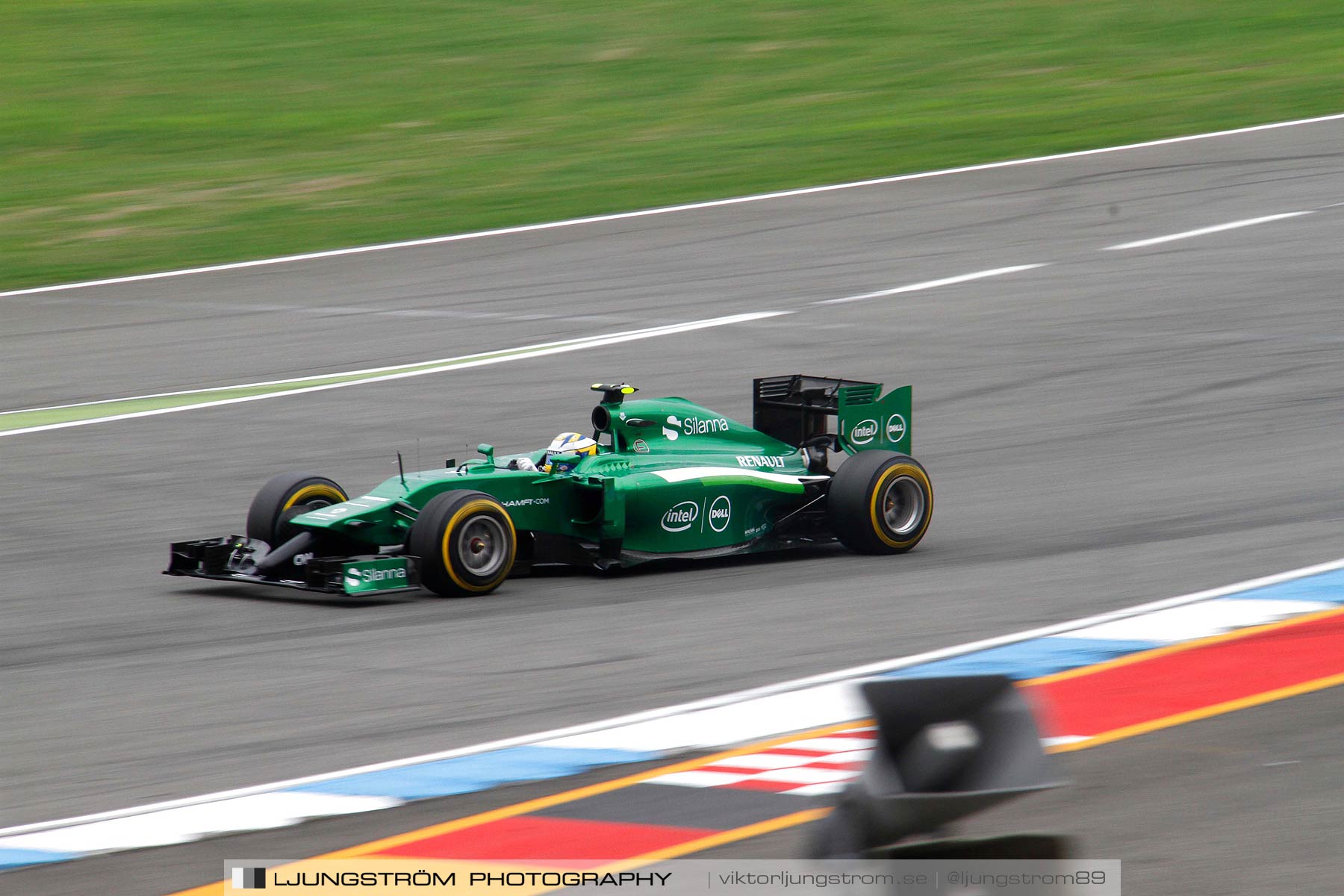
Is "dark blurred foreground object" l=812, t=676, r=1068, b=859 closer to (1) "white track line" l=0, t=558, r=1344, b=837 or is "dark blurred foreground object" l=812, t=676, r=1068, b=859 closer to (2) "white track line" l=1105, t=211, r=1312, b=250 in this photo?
(1) "white track line" l=0, t=558, r=1344, b=837

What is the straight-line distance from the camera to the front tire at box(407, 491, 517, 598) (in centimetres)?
965

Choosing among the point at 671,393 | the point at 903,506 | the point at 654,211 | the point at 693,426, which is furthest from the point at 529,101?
the point at 903,506

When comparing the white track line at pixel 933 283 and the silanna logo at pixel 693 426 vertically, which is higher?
the white track line at pixel 933 283

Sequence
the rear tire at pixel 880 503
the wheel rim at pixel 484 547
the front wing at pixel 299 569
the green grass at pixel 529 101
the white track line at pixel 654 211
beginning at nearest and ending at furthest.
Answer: the front wing at pixel 299 569, the wheel rim at pixel 484 547, the rear tire at pixel 880 503, the white track line at pixel 654 211, the green grass at pixel 529 101

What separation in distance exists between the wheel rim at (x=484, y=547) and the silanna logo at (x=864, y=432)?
8.19 ft

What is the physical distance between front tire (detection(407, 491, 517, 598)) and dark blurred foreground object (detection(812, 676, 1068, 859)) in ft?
21.2

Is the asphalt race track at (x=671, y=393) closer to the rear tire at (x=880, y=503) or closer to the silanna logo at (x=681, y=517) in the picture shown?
the rear tire at (x=880, y=503)

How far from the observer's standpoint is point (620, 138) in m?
28.6

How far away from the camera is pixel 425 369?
17438mm

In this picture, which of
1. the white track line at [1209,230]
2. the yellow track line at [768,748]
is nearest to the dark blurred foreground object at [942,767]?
the yellow track line at [768,748]

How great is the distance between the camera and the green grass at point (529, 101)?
82.8 feet

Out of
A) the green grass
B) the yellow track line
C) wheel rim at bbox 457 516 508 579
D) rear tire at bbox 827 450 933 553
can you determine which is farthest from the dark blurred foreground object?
the green grass

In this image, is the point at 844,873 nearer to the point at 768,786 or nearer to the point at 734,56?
the point at 768,786

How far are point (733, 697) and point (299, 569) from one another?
3228 mm
